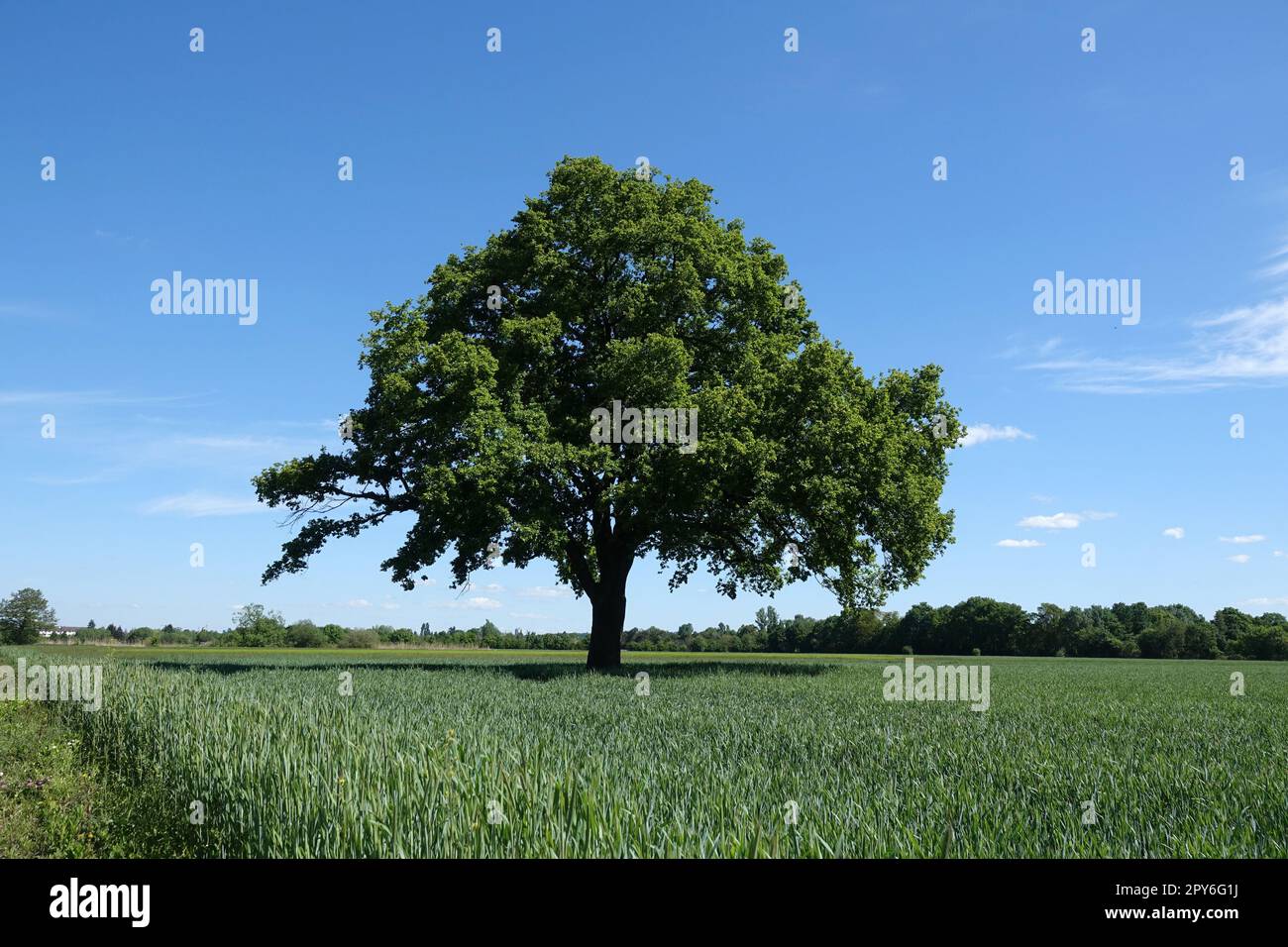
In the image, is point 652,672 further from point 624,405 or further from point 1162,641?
point 1162,641

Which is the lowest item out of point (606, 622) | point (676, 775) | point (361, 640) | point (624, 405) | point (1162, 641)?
point (1162, 641)

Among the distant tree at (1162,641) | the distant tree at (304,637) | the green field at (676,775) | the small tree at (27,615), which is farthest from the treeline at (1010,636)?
the green field at (676,775)

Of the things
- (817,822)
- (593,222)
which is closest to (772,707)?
(817,822)

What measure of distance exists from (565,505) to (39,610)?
95.0 meters

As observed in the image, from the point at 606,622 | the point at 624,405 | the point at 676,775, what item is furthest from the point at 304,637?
the point at 676,775

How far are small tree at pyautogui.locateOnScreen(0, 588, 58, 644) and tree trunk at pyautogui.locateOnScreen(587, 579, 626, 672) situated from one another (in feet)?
292

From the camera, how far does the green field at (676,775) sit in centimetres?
600

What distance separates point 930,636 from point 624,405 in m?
98.0

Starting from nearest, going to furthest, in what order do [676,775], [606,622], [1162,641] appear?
1. [676,775]
2. [606,622]
3. [1162,641]

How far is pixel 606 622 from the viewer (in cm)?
3203

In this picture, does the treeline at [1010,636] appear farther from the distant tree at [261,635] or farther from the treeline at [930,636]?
the distant tree at [261,635]

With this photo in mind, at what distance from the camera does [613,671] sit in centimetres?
2906

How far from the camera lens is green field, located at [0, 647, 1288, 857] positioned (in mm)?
6000

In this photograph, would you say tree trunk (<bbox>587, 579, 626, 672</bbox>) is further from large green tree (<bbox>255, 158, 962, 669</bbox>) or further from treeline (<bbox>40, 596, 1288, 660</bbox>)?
treeline (<bbox>40, 596, 1288, 660</bbox>)
